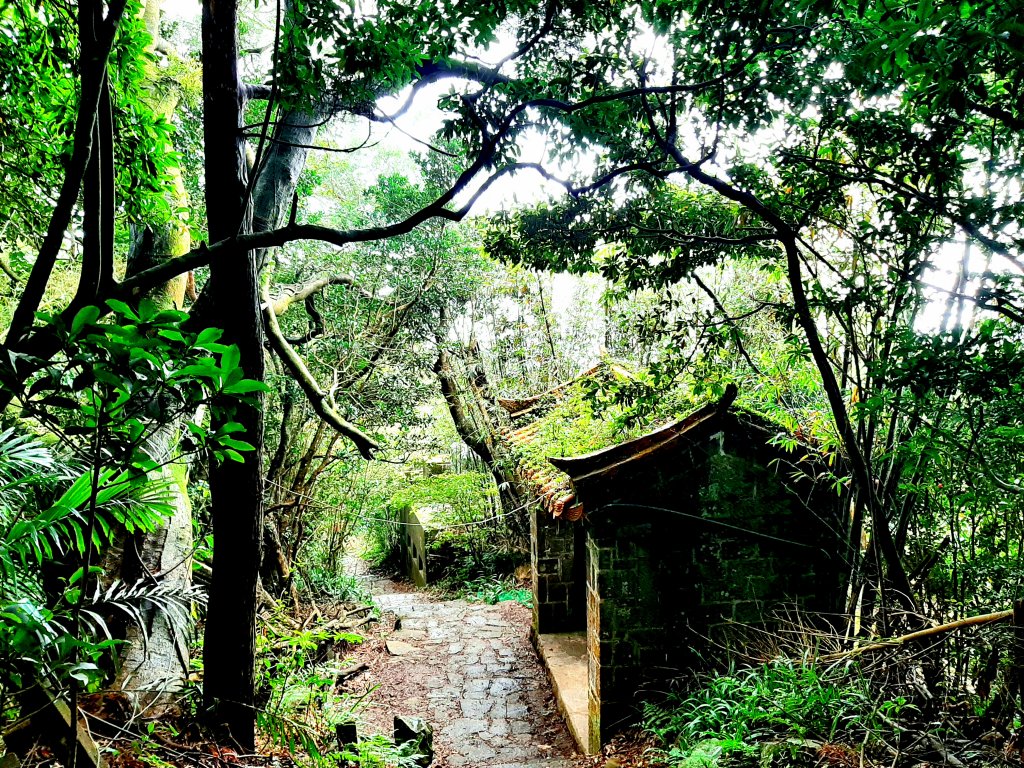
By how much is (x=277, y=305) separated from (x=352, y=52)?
4.32 metres

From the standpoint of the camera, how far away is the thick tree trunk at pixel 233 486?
328 cm

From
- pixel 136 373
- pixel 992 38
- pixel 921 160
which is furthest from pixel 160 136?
pixel 921 160

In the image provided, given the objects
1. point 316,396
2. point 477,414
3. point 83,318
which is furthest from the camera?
point 477,414

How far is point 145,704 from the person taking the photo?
146 inches

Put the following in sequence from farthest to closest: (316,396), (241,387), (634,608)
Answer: (634,608) → (316,396) → (241,387)

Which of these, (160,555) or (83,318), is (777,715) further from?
(160,555)

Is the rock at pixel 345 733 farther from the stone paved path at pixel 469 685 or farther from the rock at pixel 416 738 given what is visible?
the stone paved path at pixel 469 685

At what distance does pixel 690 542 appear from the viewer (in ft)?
17.3

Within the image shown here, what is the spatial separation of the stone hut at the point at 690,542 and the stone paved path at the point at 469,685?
1.10 meters

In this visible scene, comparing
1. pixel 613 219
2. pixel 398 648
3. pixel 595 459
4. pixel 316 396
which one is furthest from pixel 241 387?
pixel 398 648

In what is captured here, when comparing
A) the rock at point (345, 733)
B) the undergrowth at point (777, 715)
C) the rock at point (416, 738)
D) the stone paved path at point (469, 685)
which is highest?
the undergrowth at point (777, 715)

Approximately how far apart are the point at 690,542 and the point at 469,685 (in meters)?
4.03

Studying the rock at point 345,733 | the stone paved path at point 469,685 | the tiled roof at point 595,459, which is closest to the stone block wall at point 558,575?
the stone paved path at point 469,685

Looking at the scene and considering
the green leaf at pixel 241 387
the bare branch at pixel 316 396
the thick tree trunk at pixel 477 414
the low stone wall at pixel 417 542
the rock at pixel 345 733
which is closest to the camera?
the green leaf at pixel 241 387
